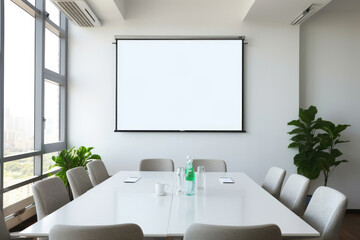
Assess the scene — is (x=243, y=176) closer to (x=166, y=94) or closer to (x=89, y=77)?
(x=166, y=94)

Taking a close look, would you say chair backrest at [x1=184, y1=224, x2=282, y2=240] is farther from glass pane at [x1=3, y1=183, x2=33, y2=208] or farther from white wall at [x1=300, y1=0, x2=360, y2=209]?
white wall at [x1=300, y1=0, x2=360, y2=209]

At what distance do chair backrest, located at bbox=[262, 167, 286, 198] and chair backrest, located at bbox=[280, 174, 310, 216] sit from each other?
0.62 ft

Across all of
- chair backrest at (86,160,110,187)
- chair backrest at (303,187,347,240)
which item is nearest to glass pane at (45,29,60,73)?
chair backrest at (86,160,110,187)

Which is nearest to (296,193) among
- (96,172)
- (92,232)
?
(92,232)

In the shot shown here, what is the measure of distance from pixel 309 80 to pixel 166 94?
261cm

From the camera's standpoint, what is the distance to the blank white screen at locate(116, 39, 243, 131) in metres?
5.57

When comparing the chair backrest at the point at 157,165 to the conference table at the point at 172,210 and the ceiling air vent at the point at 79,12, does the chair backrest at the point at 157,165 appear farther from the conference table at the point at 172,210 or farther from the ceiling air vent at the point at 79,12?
the ceiling air vent at the point at 79,12

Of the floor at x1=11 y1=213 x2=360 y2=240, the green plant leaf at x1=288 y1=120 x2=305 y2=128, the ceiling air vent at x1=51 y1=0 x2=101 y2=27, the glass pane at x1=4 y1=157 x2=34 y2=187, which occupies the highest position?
the ceiling air vent at x1=51 y1=0 x2=101 y2=27

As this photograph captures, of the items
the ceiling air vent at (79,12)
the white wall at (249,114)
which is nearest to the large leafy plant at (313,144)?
the white wall at (249,114)

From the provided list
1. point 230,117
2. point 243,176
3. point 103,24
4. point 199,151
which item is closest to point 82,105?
point 103,24

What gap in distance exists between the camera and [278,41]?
559cm

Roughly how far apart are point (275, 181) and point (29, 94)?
3.61 m

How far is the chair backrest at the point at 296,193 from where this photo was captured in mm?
2783

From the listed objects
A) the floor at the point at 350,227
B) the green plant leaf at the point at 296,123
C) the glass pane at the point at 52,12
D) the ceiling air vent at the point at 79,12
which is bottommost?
the floor at the point at 350,227
